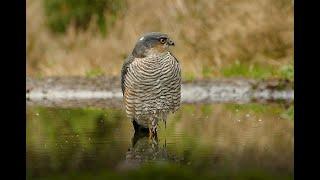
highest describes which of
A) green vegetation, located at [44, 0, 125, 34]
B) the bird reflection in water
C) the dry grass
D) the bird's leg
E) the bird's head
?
green vegetation, located at [44, 0, 125, 34]

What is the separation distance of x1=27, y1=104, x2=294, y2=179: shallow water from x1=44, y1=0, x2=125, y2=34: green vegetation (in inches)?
450

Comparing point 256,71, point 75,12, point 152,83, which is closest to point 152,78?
point 152,83

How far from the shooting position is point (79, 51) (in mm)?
21641

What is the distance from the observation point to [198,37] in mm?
20109

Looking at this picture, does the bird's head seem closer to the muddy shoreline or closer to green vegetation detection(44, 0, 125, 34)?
the muddy shoreline

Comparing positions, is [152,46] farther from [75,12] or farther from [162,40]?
[75,12]

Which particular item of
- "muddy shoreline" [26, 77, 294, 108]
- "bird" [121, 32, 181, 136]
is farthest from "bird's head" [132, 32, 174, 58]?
"muddy shoreline" [26, 77, 294, 108]

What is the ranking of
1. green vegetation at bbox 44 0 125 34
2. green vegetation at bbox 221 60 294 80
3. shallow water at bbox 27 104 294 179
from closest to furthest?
shallow water at bbox 27 104 294 179, green vegetation at bbox 221 60 294 80, green vegetation at bbox 44 0 125 34

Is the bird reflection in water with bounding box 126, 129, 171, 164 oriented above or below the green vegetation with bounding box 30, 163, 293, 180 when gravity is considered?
above

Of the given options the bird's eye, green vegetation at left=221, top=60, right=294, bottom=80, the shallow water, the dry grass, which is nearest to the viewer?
the shallow water

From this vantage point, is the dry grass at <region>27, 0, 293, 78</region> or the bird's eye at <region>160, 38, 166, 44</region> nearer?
the bird's eye at <region>160, 38, 166, 44</region>

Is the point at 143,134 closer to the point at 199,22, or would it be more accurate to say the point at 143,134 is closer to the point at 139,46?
the point at 139,46

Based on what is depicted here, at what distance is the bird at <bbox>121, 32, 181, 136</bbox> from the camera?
973cm
